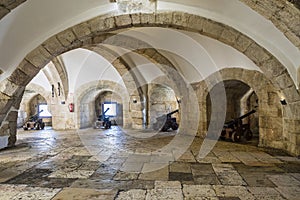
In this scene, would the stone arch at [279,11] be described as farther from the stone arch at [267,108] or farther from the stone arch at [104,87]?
the stone arch at [104,87]

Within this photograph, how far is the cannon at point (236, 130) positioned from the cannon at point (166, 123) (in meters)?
2.31

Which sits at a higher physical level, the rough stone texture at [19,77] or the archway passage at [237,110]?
the rough stone texture at [19,77]

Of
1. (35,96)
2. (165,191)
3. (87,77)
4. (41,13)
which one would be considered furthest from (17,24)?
(35,96)

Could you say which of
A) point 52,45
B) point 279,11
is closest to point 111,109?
point 52,45

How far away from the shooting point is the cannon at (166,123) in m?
8.72

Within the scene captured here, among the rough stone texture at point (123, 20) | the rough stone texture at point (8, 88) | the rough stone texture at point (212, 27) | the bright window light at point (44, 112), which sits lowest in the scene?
the bright window light at point (44, 112)

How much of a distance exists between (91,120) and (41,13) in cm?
781

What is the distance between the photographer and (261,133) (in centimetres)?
568

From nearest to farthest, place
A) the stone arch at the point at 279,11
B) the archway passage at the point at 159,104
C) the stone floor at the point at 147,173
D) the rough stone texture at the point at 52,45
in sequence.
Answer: the stone arch at the point at 279,11 → the stone floor at the point at 147,173 → the rough stone texture at the point at 52,45 → the archway passage at the point at 159,104

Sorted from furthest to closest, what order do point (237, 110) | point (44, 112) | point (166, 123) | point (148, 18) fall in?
point (44, 112) → point (166, 123) → point (237, 110) → point (148, 18)

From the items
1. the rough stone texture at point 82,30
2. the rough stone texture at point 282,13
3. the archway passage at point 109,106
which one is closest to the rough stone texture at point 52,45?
the rough stone texture at point 82,30

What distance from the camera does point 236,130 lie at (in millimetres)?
6422

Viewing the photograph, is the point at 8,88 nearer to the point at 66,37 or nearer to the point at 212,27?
the point at 66,37

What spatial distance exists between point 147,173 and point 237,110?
5252mm
